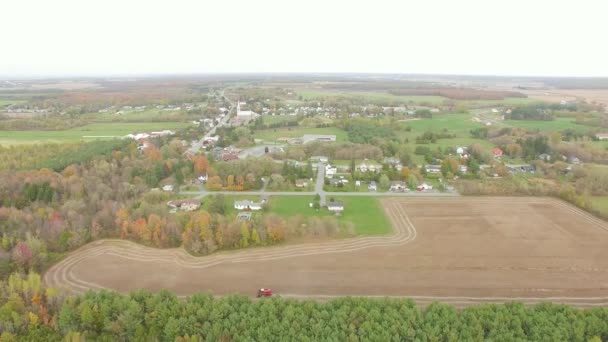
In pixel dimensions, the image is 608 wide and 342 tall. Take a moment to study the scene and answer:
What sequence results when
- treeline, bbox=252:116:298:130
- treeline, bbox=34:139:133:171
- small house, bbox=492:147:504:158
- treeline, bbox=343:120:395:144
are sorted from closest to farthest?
treeline, bbox=34:139:133:171 → small house, bbox=492:147:504:158 → treeline, bbox=343:120:395:144 → treeline, bbox=252:116:298:130

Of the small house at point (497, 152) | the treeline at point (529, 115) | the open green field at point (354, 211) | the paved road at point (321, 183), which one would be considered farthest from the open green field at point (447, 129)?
the open green field at point (354, 211)

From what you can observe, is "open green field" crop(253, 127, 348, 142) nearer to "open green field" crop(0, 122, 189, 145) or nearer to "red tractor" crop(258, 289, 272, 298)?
"open green field" crop(0, 122, 189, 145)

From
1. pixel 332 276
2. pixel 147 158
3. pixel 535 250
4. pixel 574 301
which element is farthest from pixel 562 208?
pixel 147 158

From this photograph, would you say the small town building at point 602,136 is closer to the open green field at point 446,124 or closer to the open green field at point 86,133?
the open green field at point 446,124

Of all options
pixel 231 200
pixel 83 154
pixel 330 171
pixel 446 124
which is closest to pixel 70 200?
pixel 231 200

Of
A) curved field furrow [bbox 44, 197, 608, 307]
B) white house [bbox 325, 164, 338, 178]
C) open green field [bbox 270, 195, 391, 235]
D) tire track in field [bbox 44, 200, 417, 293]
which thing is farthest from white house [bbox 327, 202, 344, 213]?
white house [bbox 325, 164, 338, 178]

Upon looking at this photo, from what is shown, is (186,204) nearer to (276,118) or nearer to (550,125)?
(276,118)
